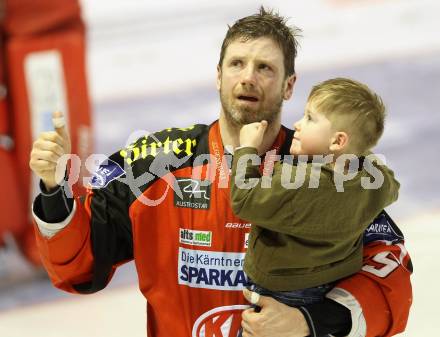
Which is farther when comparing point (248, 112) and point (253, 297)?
point (248, 112)

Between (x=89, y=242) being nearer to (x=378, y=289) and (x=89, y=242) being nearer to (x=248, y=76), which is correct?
(x=248, y=76)

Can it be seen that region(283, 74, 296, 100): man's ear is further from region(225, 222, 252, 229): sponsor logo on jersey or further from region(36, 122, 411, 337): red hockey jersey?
region(225, 222, 252, 229): sponsor logo on jersey

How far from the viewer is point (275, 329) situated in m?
2.15

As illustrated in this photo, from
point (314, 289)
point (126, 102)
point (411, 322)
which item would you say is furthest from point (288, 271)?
point (126, 102)

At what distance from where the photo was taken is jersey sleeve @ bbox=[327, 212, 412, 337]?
2219 mm

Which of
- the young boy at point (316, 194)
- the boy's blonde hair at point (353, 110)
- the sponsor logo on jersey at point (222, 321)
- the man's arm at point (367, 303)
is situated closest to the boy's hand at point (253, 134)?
the young boy at point (316, 194)

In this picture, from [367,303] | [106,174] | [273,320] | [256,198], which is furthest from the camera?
[106,174]

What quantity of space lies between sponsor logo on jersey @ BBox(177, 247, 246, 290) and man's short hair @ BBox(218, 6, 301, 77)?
0.50 m

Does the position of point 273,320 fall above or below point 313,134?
below

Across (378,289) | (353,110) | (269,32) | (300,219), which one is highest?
(269,32)

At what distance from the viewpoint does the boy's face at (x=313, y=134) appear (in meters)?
2.06

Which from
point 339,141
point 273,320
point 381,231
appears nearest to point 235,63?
point 339,141

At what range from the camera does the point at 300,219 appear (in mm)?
2021

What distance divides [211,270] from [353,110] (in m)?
0.61
